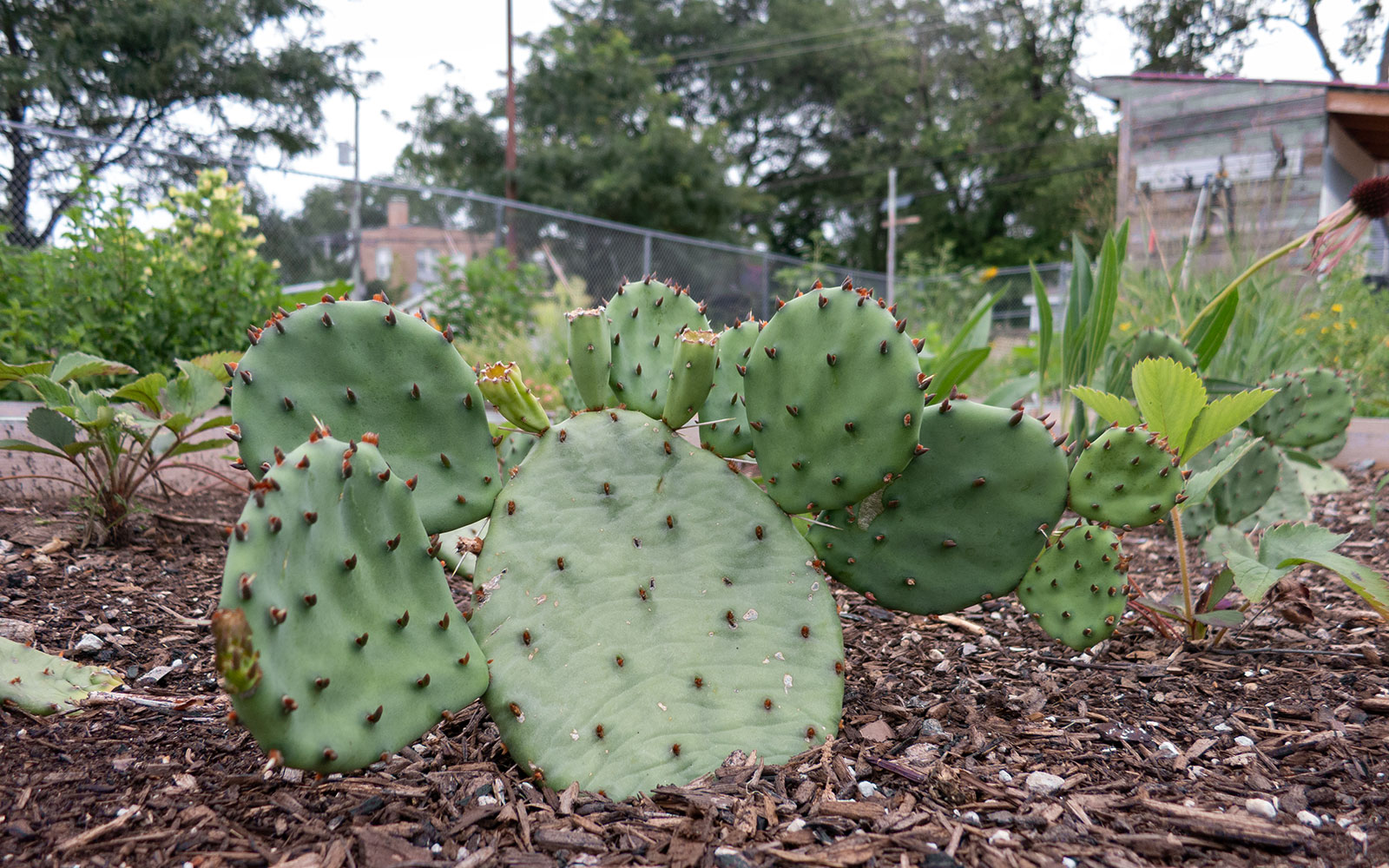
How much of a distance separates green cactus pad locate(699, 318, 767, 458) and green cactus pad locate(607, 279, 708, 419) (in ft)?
0.24

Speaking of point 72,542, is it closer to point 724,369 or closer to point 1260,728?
point 724,369

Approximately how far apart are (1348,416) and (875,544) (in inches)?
96.2

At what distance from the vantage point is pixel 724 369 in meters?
1.63

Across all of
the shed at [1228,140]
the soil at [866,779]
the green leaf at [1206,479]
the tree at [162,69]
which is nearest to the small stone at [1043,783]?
the soil at [866,779]

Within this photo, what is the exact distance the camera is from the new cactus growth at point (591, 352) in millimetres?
1497

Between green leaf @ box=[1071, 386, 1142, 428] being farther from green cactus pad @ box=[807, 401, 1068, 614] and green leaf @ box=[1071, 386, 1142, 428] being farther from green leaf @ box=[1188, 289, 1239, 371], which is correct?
green leaf @ box=[1188, 289, 1239, 371]

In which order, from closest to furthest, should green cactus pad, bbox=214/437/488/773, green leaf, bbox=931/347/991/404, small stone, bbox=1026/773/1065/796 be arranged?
green cactus pad, bbox=214/437/488/773, small stone, bbox=1026/773/1065/796, green leaf, bbox=931/347/991/404

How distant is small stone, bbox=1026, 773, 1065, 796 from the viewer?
116 cm

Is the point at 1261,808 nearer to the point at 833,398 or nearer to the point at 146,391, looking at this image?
the point at 833,398

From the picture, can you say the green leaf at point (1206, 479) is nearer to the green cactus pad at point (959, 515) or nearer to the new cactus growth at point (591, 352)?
the green cactus pad at point (959, 515)

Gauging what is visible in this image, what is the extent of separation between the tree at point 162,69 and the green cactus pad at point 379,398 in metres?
10.9

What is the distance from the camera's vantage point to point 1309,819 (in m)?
1.06

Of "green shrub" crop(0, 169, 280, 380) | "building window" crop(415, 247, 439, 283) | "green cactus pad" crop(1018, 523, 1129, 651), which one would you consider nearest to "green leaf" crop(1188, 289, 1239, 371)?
"green cactus pad" crop(1018, 523, 1129, 651)

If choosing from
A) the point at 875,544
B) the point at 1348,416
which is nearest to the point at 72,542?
the point at 875,544
